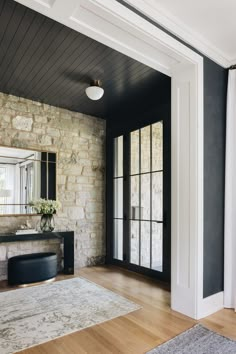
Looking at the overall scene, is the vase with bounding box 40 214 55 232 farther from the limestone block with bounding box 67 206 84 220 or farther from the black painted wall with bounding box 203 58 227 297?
the black painted wall with bounding box 203 58 227 297

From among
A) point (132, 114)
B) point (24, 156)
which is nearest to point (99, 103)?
point (132, 114)

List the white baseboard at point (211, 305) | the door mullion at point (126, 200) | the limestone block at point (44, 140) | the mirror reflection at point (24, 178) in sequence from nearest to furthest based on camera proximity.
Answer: the white baseboard at point (211, 305), the mirror reflection at point (24, 178), the limestone block at point (44, 140), the door mullion at point (126, 200)

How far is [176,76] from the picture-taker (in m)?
2.84

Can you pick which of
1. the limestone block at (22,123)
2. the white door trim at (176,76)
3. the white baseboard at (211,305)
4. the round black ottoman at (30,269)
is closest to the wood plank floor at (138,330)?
the white baseboard at (211,305)

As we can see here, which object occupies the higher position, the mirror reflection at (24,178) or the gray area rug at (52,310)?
the mirror reflection at (24,178)

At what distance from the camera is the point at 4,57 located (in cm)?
283

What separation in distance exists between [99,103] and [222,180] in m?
2.33

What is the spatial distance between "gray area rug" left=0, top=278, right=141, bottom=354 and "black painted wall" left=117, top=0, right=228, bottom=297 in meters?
0.94

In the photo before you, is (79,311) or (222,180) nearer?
(79,311)

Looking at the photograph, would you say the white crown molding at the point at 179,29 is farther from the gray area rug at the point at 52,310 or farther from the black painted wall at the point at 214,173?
the gray area rug at the point at 52,310

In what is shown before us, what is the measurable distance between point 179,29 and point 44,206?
9.65 feet

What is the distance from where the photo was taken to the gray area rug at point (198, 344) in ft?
6.55

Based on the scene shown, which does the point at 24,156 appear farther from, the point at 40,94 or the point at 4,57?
the point at 4,57

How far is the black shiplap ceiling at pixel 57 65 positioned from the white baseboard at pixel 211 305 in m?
2.65
